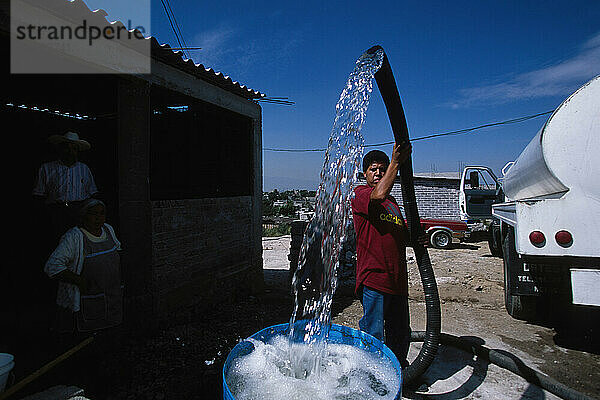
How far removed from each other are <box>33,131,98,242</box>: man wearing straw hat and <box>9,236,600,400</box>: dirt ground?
1.44 meters

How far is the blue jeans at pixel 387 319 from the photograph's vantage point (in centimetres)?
273

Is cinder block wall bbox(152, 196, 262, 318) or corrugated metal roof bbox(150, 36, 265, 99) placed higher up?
corrugated metal roof bbox(150, 36, 265, 99)

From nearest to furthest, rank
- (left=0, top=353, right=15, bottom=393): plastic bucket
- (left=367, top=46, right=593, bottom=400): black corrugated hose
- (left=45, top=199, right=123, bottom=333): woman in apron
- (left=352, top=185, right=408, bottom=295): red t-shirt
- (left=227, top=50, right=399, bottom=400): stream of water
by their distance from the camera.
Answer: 1. (left=227, top=50, right=399, bottom=400): stream of water
2. (left=0, top=353, right=15, bottom=393): plastic bucket
3. (left=367, top=46, right=593, bottom=400): black corrugated hose
4. (left=352, top=185, right=408, bottom=295): red t-shirt
5. (left=45, top=199, right=123, bottom=333): woman in apron

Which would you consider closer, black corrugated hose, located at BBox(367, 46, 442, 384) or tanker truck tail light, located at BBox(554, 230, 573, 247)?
black corrugated hose, located at BBox(367, 46, 442, 384)

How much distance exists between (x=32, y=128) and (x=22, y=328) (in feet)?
12.2

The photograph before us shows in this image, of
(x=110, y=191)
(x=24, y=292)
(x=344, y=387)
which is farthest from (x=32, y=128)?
(x=344, y=387)

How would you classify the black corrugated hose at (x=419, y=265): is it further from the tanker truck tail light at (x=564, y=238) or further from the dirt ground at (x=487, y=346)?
the tanker truck tail light at (x=564, y=238)

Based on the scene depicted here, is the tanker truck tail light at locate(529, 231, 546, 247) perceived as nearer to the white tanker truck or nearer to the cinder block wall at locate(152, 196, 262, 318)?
the white tanker truck

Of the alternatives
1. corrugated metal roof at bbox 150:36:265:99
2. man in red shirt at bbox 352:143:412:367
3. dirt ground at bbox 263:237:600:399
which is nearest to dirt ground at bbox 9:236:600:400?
dirt ground at bbox 263:237:600:399

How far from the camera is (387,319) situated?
285 cm

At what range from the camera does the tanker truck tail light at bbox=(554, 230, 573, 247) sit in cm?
328

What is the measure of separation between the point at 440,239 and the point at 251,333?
958cm

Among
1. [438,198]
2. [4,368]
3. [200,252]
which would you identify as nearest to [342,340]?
[4,368]

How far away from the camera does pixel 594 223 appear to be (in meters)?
3.23
